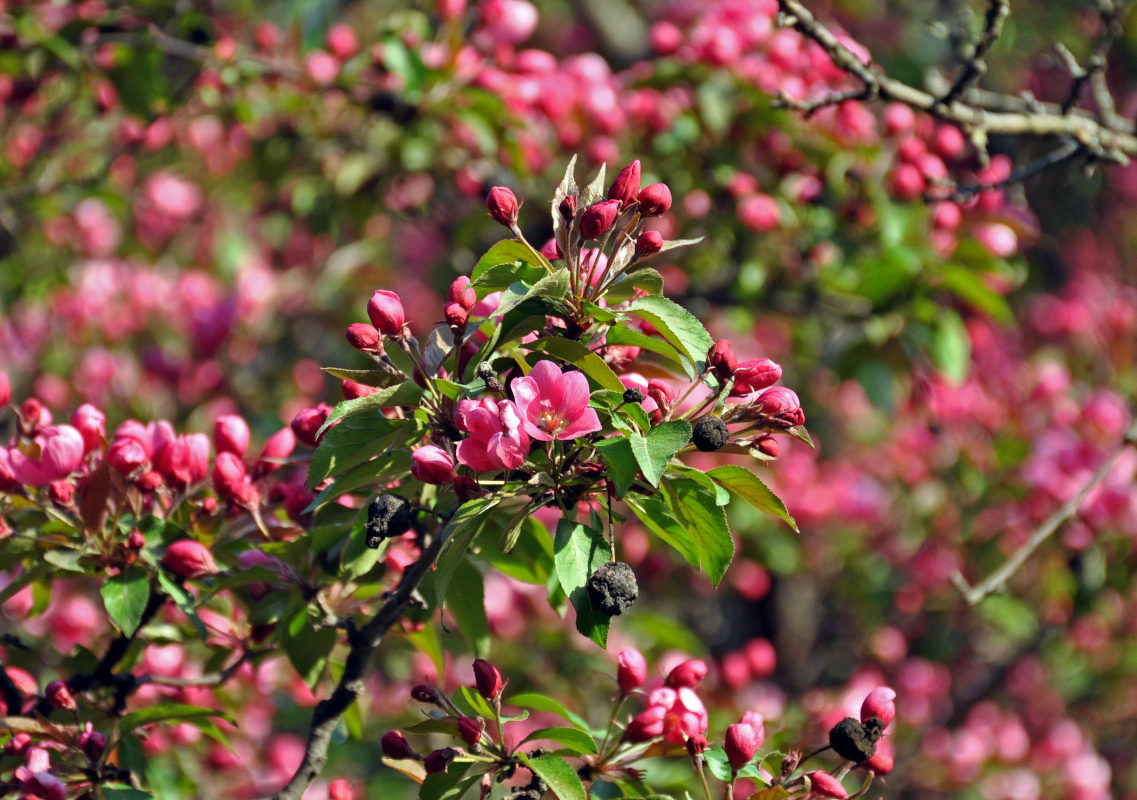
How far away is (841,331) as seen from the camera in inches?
134

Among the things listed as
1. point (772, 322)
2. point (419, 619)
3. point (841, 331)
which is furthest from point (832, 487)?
point (419, 619)

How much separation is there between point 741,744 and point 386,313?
72cm

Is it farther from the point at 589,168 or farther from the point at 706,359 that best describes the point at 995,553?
the point at 706,359

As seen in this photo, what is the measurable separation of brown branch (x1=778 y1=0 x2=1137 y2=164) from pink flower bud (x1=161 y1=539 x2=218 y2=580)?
1220 mm

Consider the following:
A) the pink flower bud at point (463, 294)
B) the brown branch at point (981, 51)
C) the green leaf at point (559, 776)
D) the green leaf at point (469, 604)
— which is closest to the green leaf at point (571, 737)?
the green leaf at point (559, 776)

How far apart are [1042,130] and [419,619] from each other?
5.11 feet

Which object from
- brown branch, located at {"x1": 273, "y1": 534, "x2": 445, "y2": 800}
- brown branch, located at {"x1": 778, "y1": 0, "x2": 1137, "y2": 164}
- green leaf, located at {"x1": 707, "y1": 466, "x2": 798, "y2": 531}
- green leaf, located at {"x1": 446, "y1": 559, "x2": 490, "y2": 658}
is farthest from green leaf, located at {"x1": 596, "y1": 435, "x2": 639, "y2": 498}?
brown branch, located at {"x1": 778, "y1": 0, "x2": 1137, "y2": 164}

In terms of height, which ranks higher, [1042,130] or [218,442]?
[1042,130]

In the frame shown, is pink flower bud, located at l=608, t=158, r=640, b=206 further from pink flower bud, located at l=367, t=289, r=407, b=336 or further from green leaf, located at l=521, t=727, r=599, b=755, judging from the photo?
green leaf, located at l=521, t=727, r=599, b=755

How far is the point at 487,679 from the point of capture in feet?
4.66

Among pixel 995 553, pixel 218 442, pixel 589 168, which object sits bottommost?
pixel 995 553

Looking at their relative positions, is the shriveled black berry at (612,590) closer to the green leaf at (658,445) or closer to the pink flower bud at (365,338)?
the green leaf at (658,445)

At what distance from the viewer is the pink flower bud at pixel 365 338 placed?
4.50ft

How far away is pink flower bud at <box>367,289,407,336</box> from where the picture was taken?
140 cm
